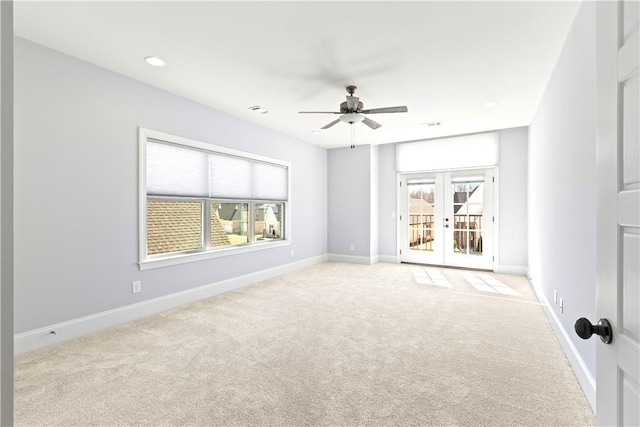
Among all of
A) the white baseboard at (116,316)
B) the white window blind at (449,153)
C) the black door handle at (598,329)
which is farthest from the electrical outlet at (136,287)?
the white window blind at (449,153)

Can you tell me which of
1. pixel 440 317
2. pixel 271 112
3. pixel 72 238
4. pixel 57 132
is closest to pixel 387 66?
pixel 271 112

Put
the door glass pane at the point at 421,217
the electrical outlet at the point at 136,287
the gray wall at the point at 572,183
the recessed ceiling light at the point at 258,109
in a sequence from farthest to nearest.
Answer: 1. the door glass pane at the point at 421,217
2. the recessed ceiling light at the point at 258,109
3. the electrical outlet at the point at 136,287
4. the gray wall at the point at 572,183

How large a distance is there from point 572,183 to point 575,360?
4.38 ft

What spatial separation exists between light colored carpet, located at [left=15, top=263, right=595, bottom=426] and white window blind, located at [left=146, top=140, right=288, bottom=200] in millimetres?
1559

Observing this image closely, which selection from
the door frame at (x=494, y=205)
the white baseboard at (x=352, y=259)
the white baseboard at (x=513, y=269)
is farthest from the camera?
the white baseboard at (x=352, y=259)

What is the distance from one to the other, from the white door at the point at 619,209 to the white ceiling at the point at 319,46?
66.4 inches

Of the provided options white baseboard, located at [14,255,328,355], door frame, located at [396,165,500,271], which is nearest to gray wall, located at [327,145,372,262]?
door frame, located at [396,165,500,271]

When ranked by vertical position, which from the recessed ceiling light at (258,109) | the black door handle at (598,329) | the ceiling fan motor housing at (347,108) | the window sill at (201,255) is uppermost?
the recessed ceiling light at (258,109)

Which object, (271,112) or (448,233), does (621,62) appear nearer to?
(271,112)

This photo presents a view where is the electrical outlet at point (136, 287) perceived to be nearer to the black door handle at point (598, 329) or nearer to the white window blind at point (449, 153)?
the black door handle at point (598, 329)

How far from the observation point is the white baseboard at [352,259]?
667 centimetres

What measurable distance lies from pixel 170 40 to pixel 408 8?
198cm

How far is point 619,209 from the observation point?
789 millimetres

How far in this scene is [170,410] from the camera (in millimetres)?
1830
